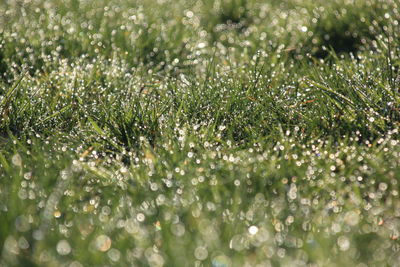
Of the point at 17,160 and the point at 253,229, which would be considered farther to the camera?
the point at 17,160

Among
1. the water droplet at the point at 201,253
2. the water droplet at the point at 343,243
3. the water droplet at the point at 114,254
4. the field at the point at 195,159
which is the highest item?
the water droplet at the point at 114,254

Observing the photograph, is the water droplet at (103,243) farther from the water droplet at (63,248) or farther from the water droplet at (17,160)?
the water droplet at (17,160)

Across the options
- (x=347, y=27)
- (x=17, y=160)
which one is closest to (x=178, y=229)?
(x=17, y=160)

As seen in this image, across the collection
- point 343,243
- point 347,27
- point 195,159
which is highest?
point 343,243

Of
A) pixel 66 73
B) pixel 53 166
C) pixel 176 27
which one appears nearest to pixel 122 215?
pixel 53 166

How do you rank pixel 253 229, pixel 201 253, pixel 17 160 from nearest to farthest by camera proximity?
pixel 201 253, pixel 253 229, pixel 17 160

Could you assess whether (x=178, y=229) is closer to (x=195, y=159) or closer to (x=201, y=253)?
(x=201, y=253)

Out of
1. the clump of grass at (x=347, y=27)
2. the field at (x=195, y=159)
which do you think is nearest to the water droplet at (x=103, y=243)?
the field at (x=195, y=159)

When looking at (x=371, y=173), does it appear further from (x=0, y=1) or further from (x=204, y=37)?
(x=0, y=1)
